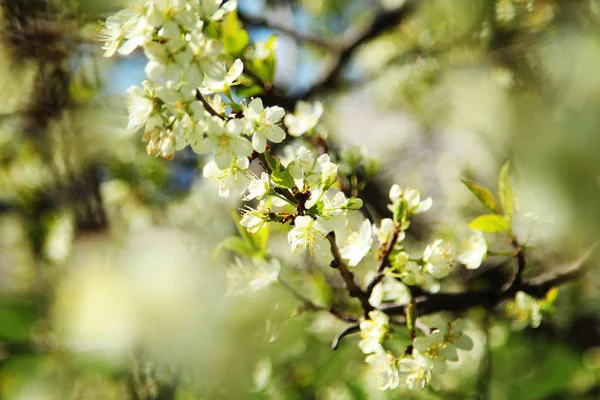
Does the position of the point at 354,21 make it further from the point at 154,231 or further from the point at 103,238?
the point at 103,238

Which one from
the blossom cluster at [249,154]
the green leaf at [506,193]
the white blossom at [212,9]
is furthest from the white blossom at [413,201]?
the white blossom at [212,9]

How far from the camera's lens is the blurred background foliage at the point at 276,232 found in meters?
0.74

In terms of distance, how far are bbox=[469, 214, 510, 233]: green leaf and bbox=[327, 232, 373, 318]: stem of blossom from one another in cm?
20

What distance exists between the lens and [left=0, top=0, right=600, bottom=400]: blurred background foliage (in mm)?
742

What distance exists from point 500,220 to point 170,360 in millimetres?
544

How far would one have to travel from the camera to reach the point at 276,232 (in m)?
1.32

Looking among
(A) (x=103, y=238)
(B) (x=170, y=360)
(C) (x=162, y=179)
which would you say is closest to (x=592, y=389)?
(B) (x=170, y=360)

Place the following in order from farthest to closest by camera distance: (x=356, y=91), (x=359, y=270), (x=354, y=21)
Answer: (x=354, y=21) → (x=356, y=91) → (x=359, y=270)

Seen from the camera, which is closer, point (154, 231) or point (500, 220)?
point (500, 220)

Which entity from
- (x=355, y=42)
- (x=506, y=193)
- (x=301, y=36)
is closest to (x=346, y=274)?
(x=506, y=193)

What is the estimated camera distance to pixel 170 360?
0.77 m

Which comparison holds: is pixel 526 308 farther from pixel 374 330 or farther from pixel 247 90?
pixel 247 90

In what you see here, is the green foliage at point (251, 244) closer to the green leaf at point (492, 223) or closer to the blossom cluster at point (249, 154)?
the blossom cluster at point (249, 154)

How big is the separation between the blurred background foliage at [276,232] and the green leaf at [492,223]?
0.07 meters
